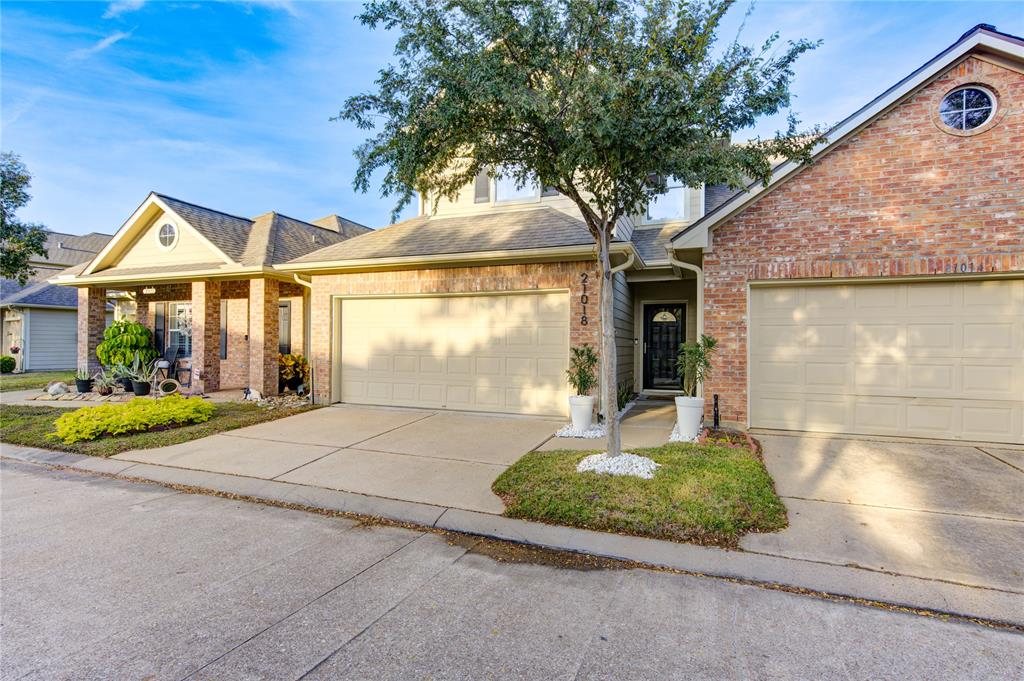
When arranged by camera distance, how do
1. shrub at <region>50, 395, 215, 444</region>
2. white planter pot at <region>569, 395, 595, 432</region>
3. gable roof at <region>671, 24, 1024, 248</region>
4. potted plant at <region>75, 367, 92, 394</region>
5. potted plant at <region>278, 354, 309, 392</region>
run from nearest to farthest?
gable roof at <region>671, 24, 1024, 248</region> < shrub at <region>50, 395, 215, 444</region> < white planter pot at <region>569, 395, 595, 432</region> < potted plant at <region>278, 354, 309, 392</region> < potted plant at <region>75, 367, 92, 394</region>

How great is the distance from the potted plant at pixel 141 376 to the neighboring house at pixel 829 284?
21.4ft

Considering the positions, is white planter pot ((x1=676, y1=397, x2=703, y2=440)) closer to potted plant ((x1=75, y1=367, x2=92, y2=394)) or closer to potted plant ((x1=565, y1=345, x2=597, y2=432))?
potted plant ((x1=565, y1=345, x2=597, y2=432))

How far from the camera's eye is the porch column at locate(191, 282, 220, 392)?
12492 millimetres

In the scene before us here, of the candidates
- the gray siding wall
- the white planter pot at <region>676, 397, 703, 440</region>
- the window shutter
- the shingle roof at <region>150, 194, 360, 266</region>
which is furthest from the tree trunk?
the shingle roof at <region>150, 194, 360, 266</region>

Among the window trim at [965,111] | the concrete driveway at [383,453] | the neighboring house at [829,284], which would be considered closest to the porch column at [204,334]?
the neighboring house at [829,284]

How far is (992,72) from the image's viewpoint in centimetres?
632

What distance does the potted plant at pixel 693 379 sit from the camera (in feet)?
22.3

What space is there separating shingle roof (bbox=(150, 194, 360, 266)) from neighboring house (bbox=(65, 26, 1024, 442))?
124 inches

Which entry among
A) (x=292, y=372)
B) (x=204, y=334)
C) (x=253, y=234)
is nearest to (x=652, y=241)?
(x=292, y=372)

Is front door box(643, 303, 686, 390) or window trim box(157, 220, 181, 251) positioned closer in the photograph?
front door box(643, 303, 686, 390)

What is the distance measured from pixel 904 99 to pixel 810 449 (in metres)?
4.90

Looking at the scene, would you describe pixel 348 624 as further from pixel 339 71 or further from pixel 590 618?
pixel 339 71

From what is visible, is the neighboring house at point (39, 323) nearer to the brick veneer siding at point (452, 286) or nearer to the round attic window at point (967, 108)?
the brick veneer siding at point (452, 286)

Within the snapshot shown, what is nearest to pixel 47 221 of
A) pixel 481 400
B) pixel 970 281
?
pixel 481 400
